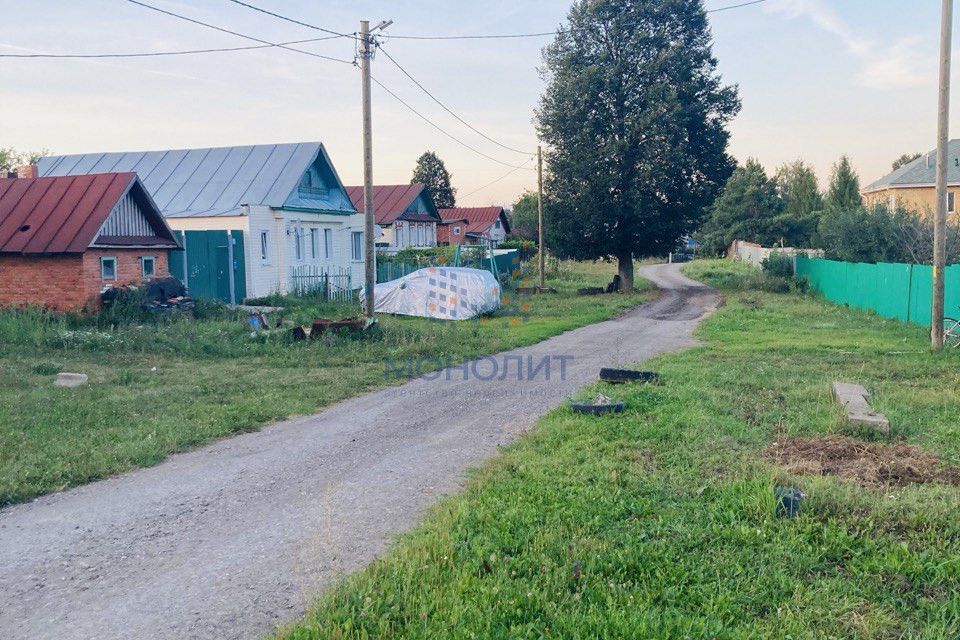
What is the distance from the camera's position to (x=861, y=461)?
699 centimetres

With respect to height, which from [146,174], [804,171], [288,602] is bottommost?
[288,602]

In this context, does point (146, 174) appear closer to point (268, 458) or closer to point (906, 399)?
point (268, 458)

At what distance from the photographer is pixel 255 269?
82.0ft

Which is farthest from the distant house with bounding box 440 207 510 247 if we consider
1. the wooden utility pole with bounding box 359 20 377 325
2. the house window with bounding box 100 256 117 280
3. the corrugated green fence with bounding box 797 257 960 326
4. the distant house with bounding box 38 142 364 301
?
the wooden utility pole with bounding box 359 20 377 325

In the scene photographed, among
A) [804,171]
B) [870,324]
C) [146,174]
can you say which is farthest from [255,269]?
[804,171]

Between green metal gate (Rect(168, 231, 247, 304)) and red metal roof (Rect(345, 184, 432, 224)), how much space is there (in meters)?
18.6

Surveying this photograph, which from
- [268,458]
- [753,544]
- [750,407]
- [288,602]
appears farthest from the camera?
[750,407]

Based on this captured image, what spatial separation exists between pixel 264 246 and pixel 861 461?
21934 mm

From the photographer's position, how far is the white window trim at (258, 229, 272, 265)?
25500mm

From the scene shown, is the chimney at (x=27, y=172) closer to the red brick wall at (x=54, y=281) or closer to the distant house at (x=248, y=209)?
the distant house at (x=248, y=209)

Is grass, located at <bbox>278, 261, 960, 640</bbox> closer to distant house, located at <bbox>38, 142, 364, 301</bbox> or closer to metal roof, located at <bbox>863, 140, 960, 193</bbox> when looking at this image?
distant house, located at <bbox>38, 142, 364, 301</bbox>

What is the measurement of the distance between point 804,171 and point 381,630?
77.3 metres

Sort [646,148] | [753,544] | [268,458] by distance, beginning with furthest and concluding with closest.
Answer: [646,148]
[268,458]
[753,544]

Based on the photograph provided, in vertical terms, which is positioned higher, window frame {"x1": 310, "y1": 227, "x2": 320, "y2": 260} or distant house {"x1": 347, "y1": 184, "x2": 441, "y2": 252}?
distant house {"x1": 347, "y1": 184, "x2": 441, "y2": 252}
